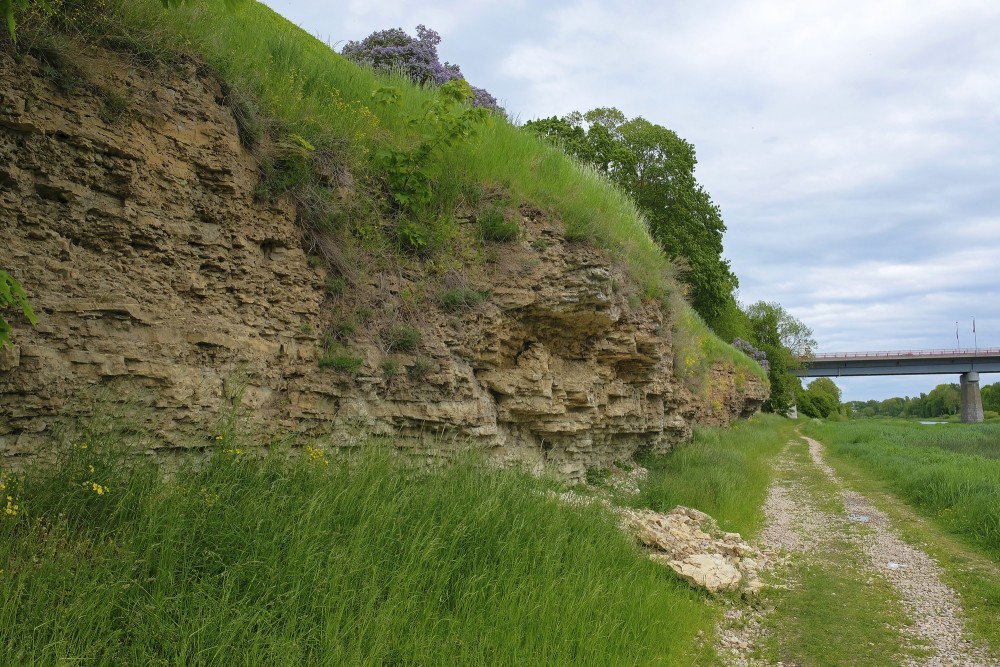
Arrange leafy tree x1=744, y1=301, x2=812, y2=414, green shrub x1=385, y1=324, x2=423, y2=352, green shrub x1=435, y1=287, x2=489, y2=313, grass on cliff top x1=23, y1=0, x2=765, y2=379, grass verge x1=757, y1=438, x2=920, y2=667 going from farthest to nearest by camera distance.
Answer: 1. leafy tree x1=744, y1=301, x2=812, y2=414
2. green shrub x1=435, y1=287, x2=489, y2=313
3. green shrub x1=385, y1=324, x2=423, y2=352
4. grass verge x1=757, y1=438, x2=920, y2=667
5. grass on cliff top x1=23, y1=0, x2=765, y2=379

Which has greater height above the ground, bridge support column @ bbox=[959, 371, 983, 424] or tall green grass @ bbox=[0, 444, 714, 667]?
tall green grass @ bbox=[0, 444, 714, 667]

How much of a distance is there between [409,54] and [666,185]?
20991 millimetres

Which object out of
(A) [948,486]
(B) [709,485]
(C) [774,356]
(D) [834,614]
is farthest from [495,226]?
(C) [774,356]

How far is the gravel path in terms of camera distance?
18.9 feet

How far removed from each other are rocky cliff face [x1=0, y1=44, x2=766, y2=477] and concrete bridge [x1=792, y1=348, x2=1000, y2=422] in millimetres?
75358

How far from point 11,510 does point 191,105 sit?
11.5 ft

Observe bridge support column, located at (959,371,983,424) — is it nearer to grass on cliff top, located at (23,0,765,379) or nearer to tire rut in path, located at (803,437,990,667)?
tire rut in path, located at (803,437,990,667)

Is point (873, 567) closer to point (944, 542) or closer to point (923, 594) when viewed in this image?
point (923, 594)

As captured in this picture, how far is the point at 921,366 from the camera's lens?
68938 millimetres

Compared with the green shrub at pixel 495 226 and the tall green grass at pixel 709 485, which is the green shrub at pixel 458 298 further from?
the tall green grass at pixel 709 485

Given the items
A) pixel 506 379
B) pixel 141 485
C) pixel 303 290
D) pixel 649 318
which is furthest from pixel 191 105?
pixel 649 318

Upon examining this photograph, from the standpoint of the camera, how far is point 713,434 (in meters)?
18.6

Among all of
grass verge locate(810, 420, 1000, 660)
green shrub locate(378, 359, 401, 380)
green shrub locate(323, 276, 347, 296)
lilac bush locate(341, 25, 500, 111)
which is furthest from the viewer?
lilac bush locate(341, 25, 500, 111)

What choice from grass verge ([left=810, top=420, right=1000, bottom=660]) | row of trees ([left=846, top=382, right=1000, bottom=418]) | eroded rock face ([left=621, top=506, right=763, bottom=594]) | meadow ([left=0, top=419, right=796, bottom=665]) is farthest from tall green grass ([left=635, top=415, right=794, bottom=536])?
row of trees ([left=846, top=382, right=1000, bottom=418])
